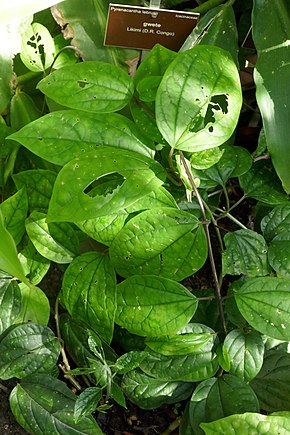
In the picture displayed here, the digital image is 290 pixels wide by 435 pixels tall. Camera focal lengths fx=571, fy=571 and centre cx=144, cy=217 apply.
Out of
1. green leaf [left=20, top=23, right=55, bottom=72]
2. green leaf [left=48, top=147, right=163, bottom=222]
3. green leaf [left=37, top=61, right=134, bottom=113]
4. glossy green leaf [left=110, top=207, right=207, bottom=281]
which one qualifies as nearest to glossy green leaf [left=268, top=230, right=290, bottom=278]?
glossy green leaf [left=110, top=207, right=207, bottom=281]

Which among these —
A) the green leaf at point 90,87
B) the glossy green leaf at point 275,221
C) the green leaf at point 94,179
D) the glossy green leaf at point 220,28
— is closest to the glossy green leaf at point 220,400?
the glossy green leaf at point 275,221

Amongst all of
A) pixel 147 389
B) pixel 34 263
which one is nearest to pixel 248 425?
pixel 147 389

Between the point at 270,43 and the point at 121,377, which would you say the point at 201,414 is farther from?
the point at 270,43

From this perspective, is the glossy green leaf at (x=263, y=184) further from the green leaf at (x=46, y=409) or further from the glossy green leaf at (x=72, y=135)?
the green leaf at (x=46, y=409)

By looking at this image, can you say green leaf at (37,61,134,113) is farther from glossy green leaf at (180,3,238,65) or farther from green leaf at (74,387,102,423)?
green leaf at (74,387,102,423)

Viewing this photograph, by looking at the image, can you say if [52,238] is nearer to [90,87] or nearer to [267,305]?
[90,87]

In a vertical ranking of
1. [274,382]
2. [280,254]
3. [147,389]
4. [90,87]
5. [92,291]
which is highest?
[90,87]
